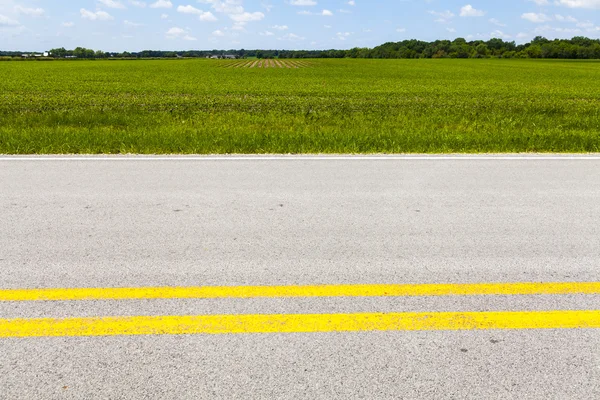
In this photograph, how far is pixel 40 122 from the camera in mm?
11391

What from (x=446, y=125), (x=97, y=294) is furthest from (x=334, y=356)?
(x=446, y=125)

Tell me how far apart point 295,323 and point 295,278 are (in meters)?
0.60

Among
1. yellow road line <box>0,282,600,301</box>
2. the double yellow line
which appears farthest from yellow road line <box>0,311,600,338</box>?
yellow road line <box>0,282,600,301</box>

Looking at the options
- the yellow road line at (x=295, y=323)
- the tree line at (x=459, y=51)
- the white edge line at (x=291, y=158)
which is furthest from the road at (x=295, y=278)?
the tree line at (x=459, y=51)

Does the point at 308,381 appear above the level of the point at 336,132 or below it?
below

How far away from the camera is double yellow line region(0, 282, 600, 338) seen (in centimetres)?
299

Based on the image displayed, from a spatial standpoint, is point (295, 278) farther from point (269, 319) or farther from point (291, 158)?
point (291, 158)

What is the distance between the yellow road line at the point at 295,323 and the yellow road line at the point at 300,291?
0.26 meters

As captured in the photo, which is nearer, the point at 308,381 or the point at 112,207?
the point at 308,381

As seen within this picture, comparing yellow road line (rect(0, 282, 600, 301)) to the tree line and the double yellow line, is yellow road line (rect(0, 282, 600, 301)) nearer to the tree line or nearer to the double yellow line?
the double yellow line

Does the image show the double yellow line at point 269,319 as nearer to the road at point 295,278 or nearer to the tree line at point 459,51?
the road at point 295,278

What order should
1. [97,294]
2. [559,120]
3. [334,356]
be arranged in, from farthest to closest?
[559,120] < [97,294] < [334,356]

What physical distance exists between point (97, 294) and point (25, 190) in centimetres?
307

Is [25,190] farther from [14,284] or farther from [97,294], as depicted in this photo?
[97,294]
